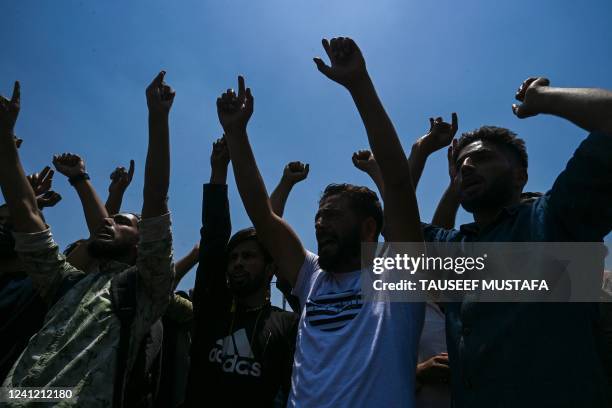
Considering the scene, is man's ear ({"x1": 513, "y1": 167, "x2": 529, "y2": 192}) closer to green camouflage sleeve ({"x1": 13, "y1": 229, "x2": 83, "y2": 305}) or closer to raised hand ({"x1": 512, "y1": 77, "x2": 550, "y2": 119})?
raised hand ({"x1": 512, "y1": 77, "x2": 550, "y2": 119})

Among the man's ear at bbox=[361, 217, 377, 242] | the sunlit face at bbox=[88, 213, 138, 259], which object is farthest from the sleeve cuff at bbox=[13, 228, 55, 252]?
the man's ear at bbox=[361, 217, 377, 242]

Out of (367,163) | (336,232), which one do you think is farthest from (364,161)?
(336,232)

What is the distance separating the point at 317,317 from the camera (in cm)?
267

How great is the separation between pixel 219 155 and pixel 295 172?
947mm

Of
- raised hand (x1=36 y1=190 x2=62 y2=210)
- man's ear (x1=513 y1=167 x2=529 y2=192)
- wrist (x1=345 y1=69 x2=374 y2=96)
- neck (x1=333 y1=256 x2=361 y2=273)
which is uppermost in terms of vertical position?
wrist (x1=345 y1=69 x2=374 y2=96)

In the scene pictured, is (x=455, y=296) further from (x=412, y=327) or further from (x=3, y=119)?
(x=3, y=119)

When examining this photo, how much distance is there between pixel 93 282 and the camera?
10.3 feet

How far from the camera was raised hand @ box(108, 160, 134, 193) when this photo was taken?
5.20 meters

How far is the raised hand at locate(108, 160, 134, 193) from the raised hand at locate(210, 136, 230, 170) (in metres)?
1.83

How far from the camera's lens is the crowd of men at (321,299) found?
1904 mm

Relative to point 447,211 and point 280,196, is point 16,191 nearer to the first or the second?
point 280,196

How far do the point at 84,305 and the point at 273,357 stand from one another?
1291mm

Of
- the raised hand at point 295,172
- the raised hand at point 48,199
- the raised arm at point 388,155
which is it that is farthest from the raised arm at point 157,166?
the raised hand at point 48,199

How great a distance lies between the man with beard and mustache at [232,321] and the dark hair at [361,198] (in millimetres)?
838
